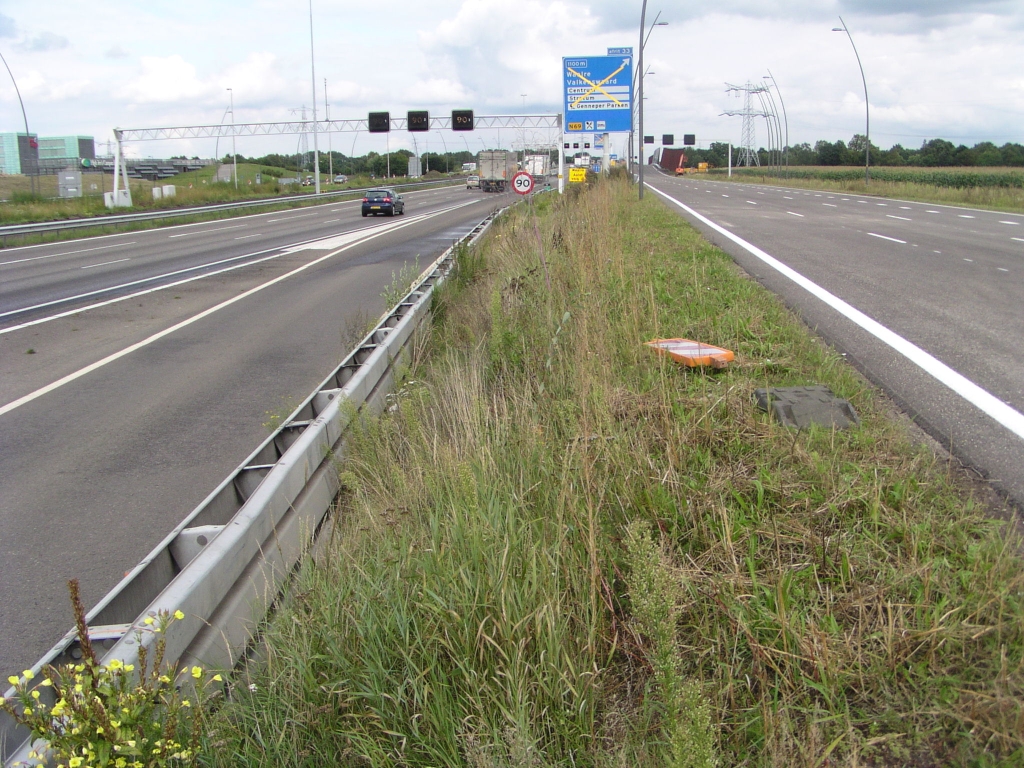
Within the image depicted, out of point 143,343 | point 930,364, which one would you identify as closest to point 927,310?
point 930,364

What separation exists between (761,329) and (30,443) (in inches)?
240

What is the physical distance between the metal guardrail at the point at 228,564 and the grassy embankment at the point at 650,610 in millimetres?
188

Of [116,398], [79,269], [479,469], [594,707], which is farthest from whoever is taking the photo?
[79,269]

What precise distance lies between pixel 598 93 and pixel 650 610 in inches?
1191

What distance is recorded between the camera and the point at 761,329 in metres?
7.02

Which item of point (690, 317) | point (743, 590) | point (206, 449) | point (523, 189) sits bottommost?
point (206, 449)

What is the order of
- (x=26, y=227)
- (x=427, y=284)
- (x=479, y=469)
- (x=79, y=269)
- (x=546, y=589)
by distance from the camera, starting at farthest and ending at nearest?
(x=26, y=227) → (x=79, y=269) → (x=427, y=284) → (x=479, y=469) → (x=546, y=589)

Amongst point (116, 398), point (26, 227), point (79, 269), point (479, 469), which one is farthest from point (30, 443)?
point (26, 227)

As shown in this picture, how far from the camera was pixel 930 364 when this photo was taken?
6.42 meters

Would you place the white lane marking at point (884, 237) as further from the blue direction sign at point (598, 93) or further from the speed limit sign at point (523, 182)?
the blue direction sign at point (598, 93)

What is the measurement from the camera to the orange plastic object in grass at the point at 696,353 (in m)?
5.79

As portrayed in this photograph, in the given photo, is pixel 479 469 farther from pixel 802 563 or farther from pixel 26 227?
pixel 26 227

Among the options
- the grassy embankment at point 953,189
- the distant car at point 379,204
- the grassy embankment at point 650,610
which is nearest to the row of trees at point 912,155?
the grassy embankment at point 953,189

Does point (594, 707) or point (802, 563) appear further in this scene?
point (802, 563)
